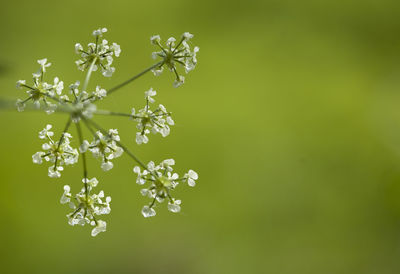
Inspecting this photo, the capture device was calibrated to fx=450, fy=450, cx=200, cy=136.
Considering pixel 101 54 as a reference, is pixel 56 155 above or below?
below

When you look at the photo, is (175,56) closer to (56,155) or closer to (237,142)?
(56,155)

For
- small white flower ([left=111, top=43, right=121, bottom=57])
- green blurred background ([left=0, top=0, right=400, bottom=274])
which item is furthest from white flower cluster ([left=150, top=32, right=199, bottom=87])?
green blurred background ([left=0, top=0, right=400, bottom=274])

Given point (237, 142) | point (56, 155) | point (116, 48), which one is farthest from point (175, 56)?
point (237, 142)

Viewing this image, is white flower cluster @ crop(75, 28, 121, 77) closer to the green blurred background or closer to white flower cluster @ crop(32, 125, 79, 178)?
white flower cluster @ crop(32, 125, 79, 178)

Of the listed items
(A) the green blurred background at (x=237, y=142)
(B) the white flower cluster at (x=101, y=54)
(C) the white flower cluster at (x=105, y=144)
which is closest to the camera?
(C) the white flower cluster at (x=105, y=144)

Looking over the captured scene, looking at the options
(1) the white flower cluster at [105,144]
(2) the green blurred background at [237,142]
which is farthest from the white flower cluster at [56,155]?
(2) the green blurred background at [237,142]

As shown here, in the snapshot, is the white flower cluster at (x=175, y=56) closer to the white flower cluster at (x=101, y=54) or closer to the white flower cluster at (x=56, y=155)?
the white flower cluster at (x=101, y=54)

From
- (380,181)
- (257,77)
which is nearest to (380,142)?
(380,181)

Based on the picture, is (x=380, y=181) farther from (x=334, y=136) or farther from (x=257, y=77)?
(x=257, y=77)
